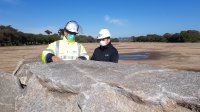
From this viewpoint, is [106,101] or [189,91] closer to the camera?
A: [189,91]

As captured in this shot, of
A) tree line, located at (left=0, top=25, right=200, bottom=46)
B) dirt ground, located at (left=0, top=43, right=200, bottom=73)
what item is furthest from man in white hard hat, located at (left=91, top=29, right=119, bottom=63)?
tree line, located at (left=0, top=25, right=200, bottom=46)

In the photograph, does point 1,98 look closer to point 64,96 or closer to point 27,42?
point 64,96

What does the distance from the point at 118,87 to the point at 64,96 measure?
0.91m

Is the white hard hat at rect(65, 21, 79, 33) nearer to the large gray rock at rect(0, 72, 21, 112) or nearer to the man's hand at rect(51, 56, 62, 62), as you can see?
the man's hand at rect(51, 56, 62, 62)

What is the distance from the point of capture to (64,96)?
16.6 feet

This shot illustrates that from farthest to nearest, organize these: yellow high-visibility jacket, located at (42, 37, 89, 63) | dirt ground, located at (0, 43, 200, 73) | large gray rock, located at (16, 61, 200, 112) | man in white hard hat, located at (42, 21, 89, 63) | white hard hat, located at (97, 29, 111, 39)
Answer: dirt ground, located at (0, 43, 200, 73), white hard hat, located at (97, 29, 111, 39), yellow high-visibility jacket, located at (42, 37, 89, 63), man in white hard hat, located at (42, 21, 89, 63), large gray rock, located at (16, 61, 200, 112)

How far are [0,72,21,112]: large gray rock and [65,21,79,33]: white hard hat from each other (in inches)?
54.5

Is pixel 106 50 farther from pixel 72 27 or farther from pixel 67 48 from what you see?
pixel 72 27

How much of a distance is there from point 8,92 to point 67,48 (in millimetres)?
1392

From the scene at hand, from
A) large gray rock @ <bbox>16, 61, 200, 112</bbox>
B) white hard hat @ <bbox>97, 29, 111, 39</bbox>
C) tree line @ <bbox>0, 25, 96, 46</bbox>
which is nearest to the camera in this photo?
large gray rock @ <bbox>16, 61, 200, 112</bbox>

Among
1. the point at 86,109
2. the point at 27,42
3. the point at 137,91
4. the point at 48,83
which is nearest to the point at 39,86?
the point at 48,83

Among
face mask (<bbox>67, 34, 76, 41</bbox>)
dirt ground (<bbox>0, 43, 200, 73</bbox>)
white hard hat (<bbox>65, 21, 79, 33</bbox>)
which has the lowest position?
dirt ground (<bbox>0, 43, 200, 73</bbox>)

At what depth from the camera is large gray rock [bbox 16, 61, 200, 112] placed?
4.34 m

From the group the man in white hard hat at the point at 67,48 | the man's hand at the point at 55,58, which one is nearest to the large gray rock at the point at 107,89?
the man's hand at the point at 55,58
